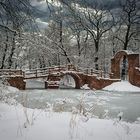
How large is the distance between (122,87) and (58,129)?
28.8 meters

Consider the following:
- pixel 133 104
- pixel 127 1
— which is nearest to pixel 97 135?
pixel 133 104

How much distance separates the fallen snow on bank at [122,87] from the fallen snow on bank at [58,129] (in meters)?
26.8

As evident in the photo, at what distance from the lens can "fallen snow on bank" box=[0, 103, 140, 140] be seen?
4.75 meters

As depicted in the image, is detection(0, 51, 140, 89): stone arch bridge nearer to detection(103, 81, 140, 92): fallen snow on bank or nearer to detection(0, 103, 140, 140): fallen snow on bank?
detection(103, 81, 140, 92): fallen snow on bank

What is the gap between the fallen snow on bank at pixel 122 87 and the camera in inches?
1271

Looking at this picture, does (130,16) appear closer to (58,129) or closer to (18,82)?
(18,82)

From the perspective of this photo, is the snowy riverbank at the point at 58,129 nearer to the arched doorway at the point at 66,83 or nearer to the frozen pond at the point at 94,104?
the frozen pond at the point at 94,104

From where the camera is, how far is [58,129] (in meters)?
5.06

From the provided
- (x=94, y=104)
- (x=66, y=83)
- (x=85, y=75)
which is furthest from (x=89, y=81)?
(x=94, y=104)

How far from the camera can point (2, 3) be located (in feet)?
23.6

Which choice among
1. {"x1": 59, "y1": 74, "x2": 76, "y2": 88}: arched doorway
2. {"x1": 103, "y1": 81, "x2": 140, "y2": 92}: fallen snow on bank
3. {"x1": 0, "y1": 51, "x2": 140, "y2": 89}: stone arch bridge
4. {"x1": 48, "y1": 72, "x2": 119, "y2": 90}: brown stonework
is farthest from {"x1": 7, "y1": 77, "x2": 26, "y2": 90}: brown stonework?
{"x1": 59, "y1": 74, "x2": 76, "y2": 88}: arched doorway

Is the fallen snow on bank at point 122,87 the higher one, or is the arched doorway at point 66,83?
the fallen snow on bank at point 122,87

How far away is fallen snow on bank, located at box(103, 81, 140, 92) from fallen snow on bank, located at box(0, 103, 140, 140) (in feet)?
88.1

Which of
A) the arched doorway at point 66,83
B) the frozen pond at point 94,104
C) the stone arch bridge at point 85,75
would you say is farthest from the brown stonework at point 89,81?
the frozen pond at point 94,104
